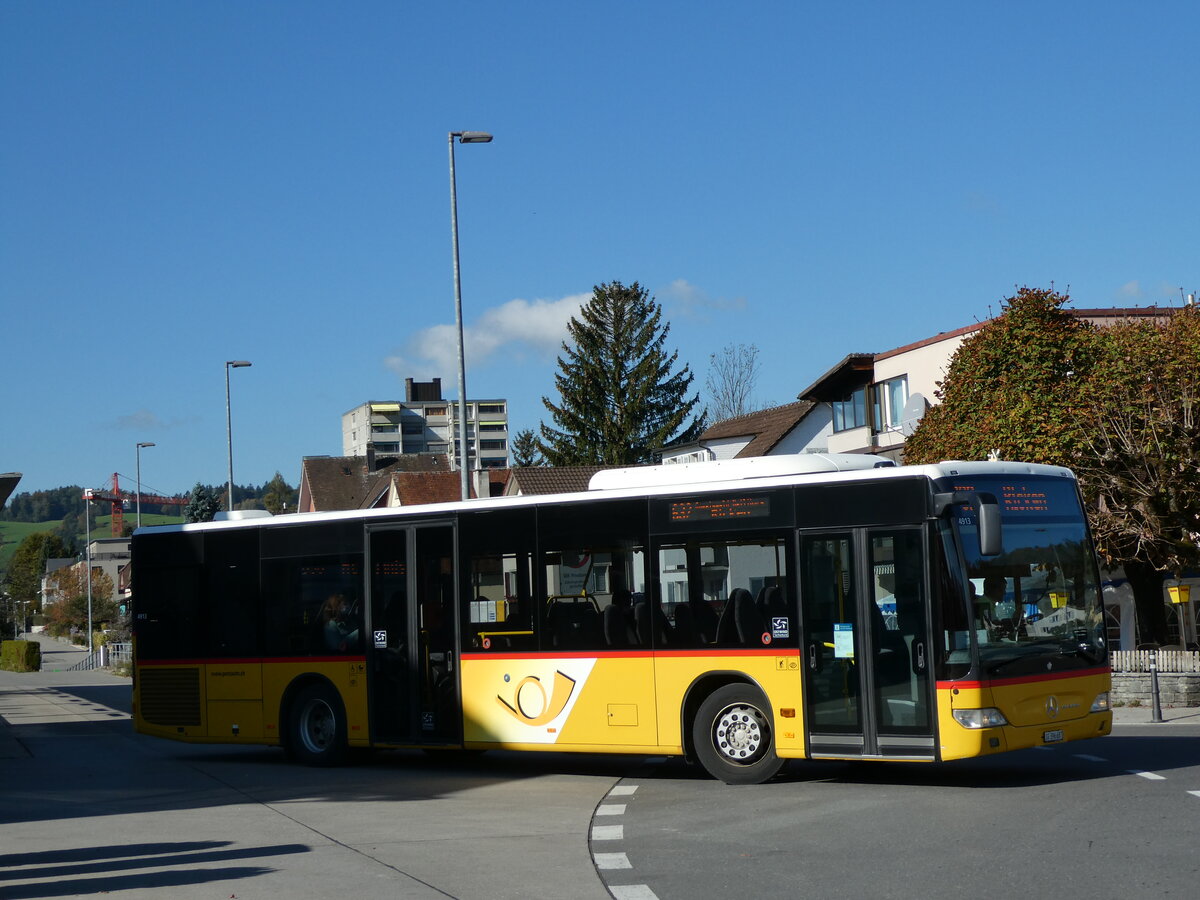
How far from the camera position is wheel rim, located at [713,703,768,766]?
47.5 ft

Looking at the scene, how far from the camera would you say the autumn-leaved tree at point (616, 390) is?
79.1m

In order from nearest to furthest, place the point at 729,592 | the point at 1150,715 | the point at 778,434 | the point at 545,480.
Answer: the point at 729,592 → the point at 1150,715 → the point at 778,434 → the point at 545,480

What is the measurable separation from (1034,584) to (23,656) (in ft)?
242

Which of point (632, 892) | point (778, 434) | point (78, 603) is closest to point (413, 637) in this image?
point (632, 892)

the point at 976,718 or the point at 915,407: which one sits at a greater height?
the point at 915,407

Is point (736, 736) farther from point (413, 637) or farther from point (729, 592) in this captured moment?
point (413, 637)

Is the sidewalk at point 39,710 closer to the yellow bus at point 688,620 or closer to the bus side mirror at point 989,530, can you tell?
the yellow bus at point 688,620

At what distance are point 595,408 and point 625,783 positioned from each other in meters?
64.7

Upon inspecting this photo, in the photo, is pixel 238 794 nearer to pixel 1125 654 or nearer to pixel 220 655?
pixel 220 655

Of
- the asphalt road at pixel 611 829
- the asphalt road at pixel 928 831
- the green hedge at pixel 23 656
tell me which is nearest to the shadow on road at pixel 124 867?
the asphalt road at pixel 611 829

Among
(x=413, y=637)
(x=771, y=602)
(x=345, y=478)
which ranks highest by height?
(x=345, y=478)

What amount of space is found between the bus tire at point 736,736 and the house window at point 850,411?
129 ft

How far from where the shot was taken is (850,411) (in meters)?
54.4

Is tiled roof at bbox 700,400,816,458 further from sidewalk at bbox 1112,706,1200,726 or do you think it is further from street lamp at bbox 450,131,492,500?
sidewalk at bbox 1112,706,1200,726
